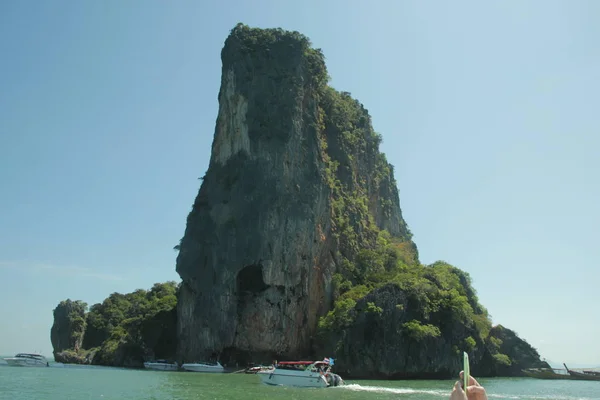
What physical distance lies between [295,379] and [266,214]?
2134 cm

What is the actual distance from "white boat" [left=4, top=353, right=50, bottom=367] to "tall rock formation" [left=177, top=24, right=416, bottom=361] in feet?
47.0

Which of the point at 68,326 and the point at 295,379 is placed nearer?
the point at 295,379

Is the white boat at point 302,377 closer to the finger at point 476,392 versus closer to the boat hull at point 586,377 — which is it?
the finger at point 476,392

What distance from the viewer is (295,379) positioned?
112 ft

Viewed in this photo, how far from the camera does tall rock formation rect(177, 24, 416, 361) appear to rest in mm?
51781

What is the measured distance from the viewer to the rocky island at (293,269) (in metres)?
46.6

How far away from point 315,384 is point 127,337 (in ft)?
113

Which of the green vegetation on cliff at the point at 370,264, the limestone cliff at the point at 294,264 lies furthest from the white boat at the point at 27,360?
the green vegetation on cliff at the point at 370,264

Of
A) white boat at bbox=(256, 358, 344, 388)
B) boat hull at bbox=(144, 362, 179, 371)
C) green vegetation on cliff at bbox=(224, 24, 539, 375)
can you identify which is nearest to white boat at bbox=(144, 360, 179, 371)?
boat hull at bbox=(144, 362, 179, 371)

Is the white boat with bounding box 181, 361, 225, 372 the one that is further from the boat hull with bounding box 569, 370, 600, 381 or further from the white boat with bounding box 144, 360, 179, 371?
the boat hull with bounding box 569, 370, 600, 381

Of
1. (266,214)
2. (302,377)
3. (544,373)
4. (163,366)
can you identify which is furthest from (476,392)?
(544,373)

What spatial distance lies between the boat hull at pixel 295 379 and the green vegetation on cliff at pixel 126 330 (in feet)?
93.6

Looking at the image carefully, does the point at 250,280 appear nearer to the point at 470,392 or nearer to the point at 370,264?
the point at 370,264

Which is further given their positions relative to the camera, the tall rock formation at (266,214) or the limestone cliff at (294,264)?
the tall rock formation at (266,214)
